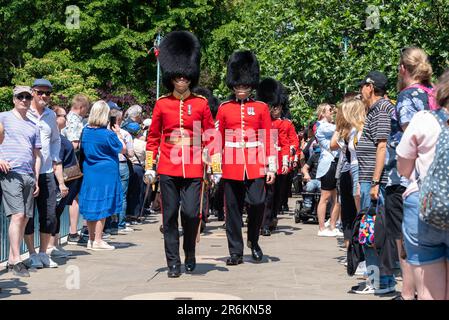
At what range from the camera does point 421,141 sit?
Result: 6219mm

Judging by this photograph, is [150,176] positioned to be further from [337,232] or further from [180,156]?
[337,232]

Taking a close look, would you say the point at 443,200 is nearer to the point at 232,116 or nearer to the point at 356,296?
the point at 356,296

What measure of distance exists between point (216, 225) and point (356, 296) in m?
8.42

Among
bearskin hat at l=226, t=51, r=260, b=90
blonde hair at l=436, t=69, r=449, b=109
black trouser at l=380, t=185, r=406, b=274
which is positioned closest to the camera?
blonde hair at l=436, t=69, r=449, b=109

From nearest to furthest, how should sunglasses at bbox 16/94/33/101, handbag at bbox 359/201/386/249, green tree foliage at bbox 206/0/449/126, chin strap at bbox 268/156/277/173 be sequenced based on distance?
1. handbag at bbox 359/201/386/249
2. sunglasses at bbox 16/94/33/101
3. chin strap at bbox 268/156/277/173
4. green tree foliage at bbox 206/0/449/126

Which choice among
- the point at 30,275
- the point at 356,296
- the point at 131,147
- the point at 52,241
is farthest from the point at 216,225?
the point at 356,296

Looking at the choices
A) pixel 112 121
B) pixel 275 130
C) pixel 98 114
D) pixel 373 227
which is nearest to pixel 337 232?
pixel 275 130

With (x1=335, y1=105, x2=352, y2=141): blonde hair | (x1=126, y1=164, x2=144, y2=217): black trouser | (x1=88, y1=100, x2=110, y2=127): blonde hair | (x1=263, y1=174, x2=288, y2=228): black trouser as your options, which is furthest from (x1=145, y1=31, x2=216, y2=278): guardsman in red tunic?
(x1=126, y1=164, x2=144, y2=217): black trouser

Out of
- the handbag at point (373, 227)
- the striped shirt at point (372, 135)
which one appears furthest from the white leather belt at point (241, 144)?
the handbag at point (373, 227)

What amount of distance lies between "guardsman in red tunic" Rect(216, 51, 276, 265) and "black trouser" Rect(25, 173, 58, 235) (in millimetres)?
1990

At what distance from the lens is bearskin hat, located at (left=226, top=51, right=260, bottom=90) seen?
39.4 feet

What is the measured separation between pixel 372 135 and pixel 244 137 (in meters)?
2.75

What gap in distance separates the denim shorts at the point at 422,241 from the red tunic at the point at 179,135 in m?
4.49

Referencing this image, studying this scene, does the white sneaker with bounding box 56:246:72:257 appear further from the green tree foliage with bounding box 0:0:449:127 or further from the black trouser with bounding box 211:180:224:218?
the green tree foliage with bounding box 0:0:449:127
